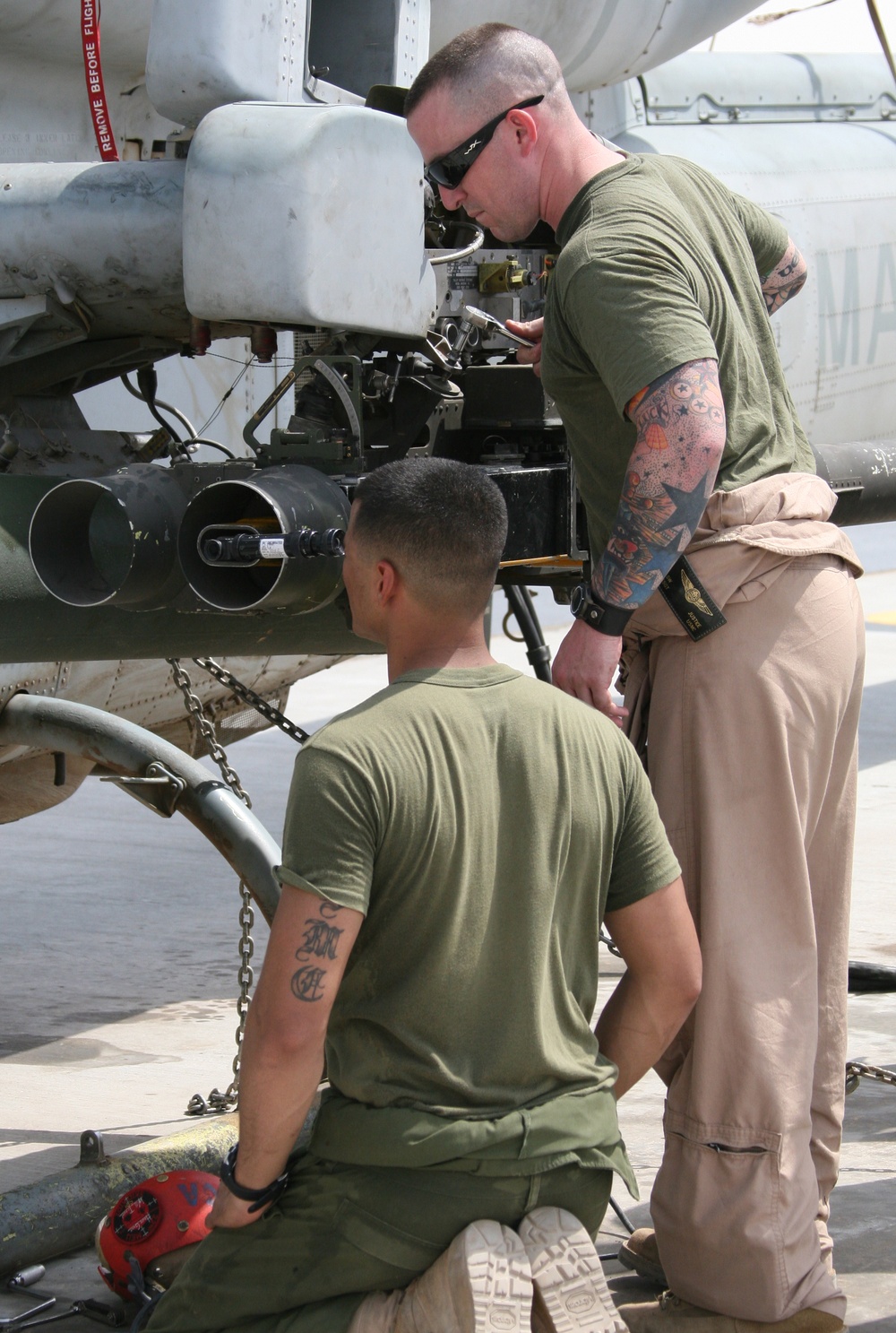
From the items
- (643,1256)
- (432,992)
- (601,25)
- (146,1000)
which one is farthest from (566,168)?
(146,1000)

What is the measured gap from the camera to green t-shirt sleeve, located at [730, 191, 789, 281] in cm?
310

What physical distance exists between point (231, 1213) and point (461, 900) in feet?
1.76

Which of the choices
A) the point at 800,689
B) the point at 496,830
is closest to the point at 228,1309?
the point at 496,830

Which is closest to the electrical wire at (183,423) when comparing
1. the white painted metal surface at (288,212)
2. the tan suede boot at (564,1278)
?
the white painted metal surface at (288,212)

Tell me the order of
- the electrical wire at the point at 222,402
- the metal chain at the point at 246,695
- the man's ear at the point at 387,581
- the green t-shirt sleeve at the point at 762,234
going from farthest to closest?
the electrical wire at the point at 222,402 → the metal chain at the point at 246,695 → the green t-shirt sleeve at the point at 762,234 → the man's ear at the point at 387,581

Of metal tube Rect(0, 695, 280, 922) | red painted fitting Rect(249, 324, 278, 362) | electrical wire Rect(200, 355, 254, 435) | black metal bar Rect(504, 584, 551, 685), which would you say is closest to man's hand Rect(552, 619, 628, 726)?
red painted fitting Rect(249, 324, 278, 362)

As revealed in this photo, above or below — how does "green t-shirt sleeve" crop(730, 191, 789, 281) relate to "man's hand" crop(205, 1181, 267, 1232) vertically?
above

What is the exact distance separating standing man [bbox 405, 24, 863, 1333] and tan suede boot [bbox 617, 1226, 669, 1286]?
0.90 ft

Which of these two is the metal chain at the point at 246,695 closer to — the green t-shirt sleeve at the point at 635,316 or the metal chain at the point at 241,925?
the metal chain at the point at 241,925

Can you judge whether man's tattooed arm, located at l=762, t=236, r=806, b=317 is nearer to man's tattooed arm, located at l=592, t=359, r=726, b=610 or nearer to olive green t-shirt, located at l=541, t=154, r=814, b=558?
olive green t-shirt, located at l=541, t=154, r=814, b=558

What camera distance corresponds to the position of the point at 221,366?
488cm

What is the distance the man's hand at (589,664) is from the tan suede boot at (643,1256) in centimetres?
111

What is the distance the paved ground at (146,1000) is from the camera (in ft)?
12.1

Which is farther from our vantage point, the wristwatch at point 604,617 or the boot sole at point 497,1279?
the wristwatch at point 604,617
